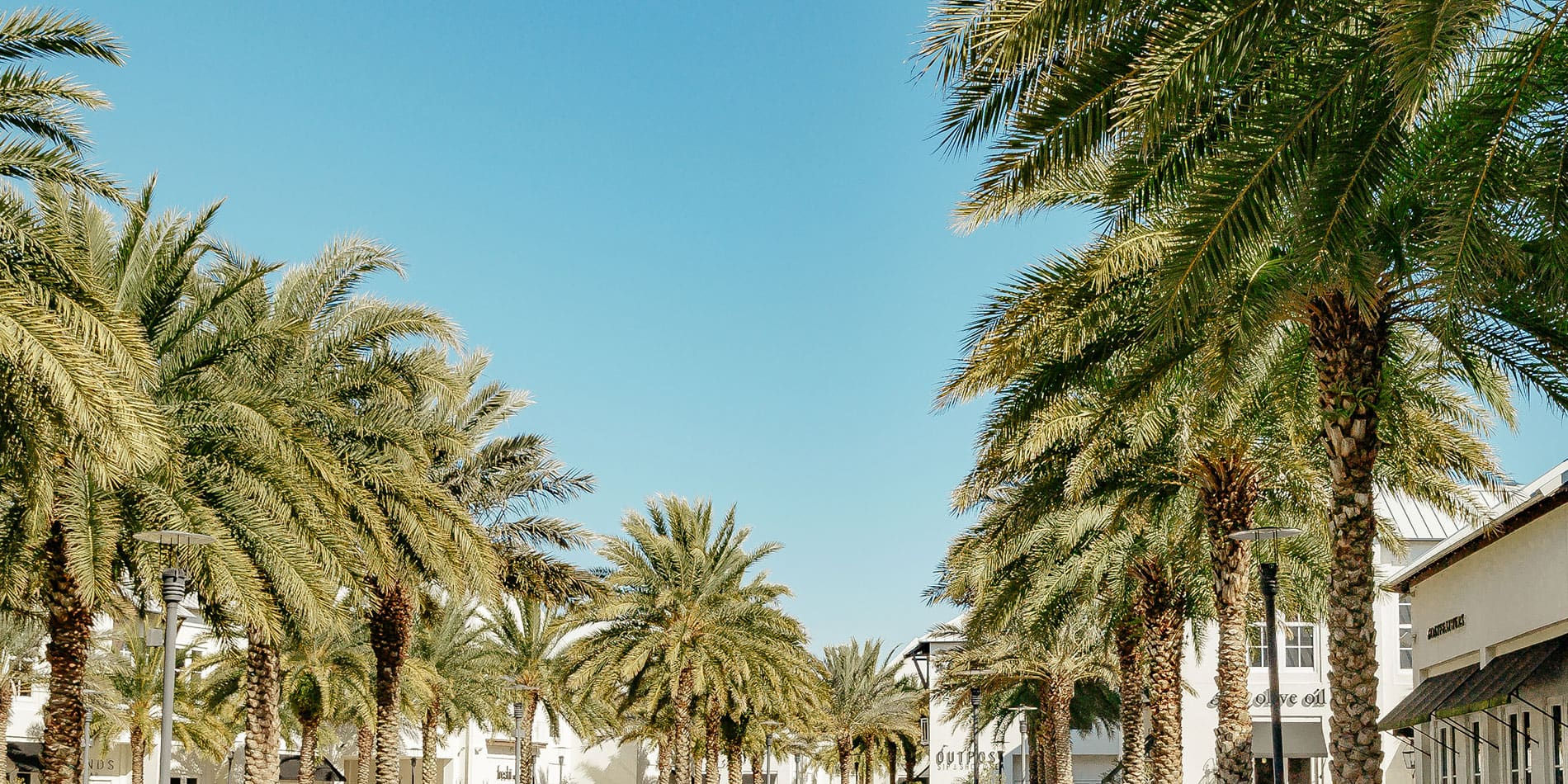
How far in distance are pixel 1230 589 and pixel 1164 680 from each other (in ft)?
12.7

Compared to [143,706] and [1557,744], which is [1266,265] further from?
[143,706]

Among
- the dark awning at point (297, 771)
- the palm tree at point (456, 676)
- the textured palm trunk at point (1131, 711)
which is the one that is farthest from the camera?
the dark awning at point (297, 771)

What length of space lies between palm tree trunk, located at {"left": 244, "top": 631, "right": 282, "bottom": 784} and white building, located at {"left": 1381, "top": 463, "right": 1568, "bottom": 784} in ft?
62.0

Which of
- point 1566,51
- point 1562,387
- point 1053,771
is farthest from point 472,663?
point 1566,51

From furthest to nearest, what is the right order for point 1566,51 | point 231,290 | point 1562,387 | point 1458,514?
1. point 1458,514
2. point 231,290
3. point 1562,387
4. point 1566,51

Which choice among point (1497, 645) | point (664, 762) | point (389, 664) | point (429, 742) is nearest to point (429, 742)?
point (429, 742)

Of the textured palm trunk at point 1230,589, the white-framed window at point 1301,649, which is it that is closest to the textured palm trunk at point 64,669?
the textured palm trunk at point 1230,589

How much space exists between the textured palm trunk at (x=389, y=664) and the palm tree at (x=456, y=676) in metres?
12.1

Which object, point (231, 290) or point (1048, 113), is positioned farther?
point (231, 290)

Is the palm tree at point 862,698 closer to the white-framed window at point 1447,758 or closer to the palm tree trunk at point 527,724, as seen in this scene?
the palm tree trunk at point 527,724

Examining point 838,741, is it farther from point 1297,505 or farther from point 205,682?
point 1297,505

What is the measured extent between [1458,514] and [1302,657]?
2918cm

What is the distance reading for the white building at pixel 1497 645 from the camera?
21359 millimetres

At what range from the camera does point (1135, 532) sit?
75.4 ft
